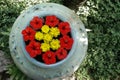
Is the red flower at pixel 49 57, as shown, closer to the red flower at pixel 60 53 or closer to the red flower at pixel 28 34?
the red flower at pixel 60 53

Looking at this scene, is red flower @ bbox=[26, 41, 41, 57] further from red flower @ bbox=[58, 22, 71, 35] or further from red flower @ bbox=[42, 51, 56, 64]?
red flower @ bbox=[58, 22, 71, 35]

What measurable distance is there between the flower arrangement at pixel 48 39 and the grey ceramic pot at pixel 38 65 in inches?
2.7

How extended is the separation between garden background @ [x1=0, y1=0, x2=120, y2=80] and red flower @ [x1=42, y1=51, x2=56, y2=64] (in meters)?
1.02

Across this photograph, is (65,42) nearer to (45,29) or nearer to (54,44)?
(54,44)

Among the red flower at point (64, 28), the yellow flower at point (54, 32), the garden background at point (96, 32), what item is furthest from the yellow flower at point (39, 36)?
the garden background at point (96, 32)

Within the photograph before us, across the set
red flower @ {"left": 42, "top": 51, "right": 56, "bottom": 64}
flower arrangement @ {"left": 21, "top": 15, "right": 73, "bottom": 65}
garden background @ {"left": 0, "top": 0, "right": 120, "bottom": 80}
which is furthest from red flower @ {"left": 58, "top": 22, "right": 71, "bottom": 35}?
garden background @ {"left": 0, "top": 0, "right": 120, "bottom": 80}

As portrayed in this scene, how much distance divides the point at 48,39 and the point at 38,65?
0.28m

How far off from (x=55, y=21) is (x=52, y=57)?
0.37 metres

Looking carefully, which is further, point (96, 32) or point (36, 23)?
point (96, 32)

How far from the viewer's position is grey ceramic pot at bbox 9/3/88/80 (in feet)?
10.1

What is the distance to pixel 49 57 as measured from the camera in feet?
9.75

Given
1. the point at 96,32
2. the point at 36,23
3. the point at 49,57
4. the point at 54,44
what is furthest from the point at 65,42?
the point at 96,32

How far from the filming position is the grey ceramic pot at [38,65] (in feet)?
10.1

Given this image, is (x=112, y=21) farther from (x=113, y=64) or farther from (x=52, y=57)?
(x=52, y=57)
